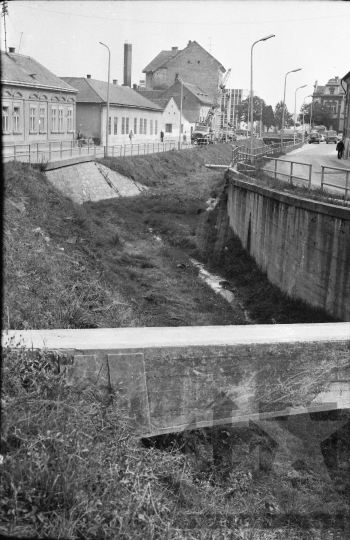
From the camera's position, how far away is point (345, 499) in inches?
314

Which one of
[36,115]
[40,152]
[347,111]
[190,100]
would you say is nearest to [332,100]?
[190,100]

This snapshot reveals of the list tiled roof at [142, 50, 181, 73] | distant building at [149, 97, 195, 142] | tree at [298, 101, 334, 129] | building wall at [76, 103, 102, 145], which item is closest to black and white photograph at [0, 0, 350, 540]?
building wall at [76, 103, 102, 145]

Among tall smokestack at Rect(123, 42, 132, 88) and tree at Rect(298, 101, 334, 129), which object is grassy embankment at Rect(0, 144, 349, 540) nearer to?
tall smokestack at Rect(123, 42, 132, 88)

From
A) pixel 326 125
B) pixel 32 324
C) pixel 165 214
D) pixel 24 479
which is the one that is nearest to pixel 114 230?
pixel 165 214

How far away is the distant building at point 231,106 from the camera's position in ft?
332

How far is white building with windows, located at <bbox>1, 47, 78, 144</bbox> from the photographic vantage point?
3588 cm

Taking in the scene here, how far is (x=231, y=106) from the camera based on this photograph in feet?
417

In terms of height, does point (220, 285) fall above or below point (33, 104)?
below

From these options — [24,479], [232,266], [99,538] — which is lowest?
[232,266]

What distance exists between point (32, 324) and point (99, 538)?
5.06 m

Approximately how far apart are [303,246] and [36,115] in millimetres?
26016

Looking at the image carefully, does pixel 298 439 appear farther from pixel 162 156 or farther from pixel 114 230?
pixel 162 156

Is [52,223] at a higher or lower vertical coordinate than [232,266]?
higher

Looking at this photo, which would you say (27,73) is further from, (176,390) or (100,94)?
(176,390)
